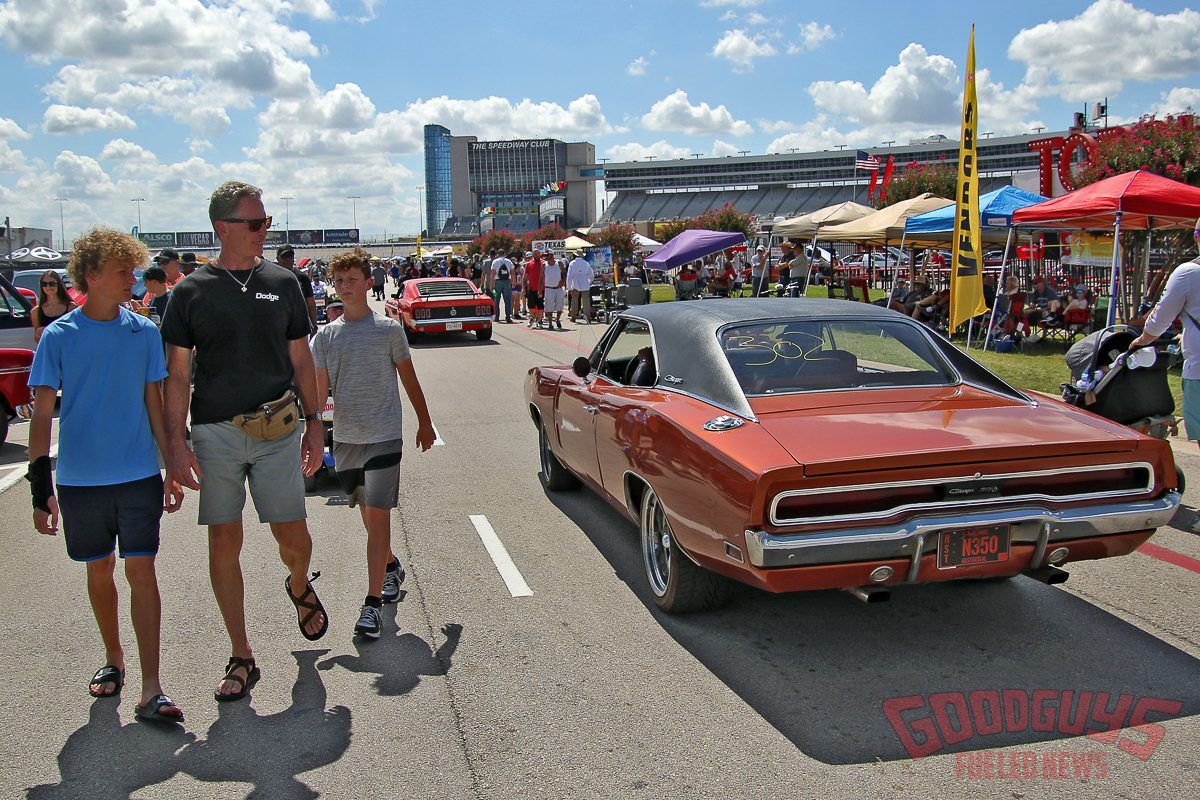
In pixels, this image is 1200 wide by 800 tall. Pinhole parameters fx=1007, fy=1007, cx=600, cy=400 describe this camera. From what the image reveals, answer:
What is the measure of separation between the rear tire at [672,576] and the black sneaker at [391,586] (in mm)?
1278

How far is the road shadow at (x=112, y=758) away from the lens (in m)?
3.26

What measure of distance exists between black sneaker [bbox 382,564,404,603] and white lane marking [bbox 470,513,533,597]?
1.87 feet

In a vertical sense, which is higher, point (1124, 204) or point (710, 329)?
→ point (1124, 204)

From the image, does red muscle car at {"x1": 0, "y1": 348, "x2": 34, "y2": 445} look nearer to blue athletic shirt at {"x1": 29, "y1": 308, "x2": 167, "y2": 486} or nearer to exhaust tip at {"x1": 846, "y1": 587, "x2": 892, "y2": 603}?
blue athletic shirt at {"x1": 29, "y1": 308, "x2": 167, "y2": 486}

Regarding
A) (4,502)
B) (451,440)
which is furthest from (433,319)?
(4,502)

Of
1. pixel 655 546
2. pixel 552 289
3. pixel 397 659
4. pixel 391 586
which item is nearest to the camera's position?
pixel 397 659

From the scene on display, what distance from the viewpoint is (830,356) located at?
5.12m

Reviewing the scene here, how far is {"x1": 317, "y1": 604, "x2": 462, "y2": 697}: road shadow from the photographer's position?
162 inches

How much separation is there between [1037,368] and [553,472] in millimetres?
8466

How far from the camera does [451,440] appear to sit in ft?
31.7

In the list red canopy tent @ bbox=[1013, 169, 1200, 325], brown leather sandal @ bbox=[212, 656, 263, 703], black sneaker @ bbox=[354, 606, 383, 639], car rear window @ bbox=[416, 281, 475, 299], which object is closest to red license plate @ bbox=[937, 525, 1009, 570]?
black sneaker @ bbox=[354, 606, 383, 639]

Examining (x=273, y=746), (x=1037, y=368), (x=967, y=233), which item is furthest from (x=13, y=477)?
(x=1037, y=368)

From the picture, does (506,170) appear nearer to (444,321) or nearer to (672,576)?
(444,321)

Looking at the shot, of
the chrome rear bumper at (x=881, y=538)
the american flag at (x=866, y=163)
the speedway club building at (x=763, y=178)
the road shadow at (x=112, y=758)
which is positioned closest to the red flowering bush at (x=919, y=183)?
the american flag at (x=866, y=163)
